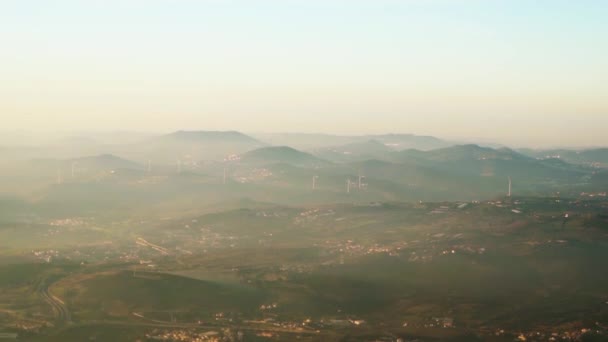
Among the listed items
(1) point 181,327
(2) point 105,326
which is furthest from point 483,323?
(2) point 105,326

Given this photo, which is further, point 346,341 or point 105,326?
point 105,326

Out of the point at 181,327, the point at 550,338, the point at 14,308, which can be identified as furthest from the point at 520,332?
the point at 14,308

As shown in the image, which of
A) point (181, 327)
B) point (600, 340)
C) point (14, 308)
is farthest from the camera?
point (14, 308)

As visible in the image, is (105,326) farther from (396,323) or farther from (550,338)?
(550,338)

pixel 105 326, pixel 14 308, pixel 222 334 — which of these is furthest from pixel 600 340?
pixel 14 308

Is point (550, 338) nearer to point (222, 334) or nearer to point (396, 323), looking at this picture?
point (396, 323)

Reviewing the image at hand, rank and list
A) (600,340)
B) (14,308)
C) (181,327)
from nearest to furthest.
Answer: (600,340), (181,327), (14,308)

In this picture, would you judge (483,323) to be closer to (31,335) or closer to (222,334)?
(222,334)

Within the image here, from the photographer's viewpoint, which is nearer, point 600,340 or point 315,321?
point 600,340
